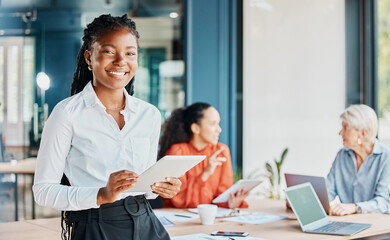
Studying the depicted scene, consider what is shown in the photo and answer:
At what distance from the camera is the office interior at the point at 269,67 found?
5.21 m

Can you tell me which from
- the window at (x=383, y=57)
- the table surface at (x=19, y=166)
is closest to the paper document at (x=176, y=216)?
the table surface at (x=19, y=166)

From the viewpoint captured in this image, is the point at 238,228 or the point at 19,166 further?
the point at 19,166

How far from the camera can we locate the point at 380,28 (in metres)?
5.85

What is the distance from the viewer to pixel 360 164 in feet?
11.7

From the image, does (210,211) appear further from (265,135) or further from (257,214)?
(265,135)

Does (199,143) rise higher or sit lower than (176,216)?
higher

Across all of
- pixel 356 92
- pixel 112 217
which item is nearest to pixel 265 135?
pixel 356 92

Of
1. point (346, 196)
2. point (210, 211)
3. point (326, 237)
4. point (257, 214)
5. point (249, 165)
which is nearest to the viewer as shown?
point (326, 237)

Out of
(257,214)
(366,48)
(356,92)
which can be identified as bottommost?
(257,214)

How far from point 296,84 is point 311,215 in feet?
10.8

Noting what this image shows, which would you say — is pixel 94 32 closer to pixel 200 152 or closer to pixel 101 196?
pixel 101 196

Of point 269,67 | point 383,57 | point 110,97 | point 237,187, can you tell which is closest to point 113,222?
point 110,97

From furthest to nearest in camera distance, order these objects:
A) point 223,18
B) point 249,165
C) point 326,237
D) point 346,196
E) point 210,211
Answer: point 249,165 < point 223,18 < point 346,196 < point 210,211 < point 326,237

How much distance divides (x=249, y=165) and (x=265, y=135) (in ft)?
1.29
